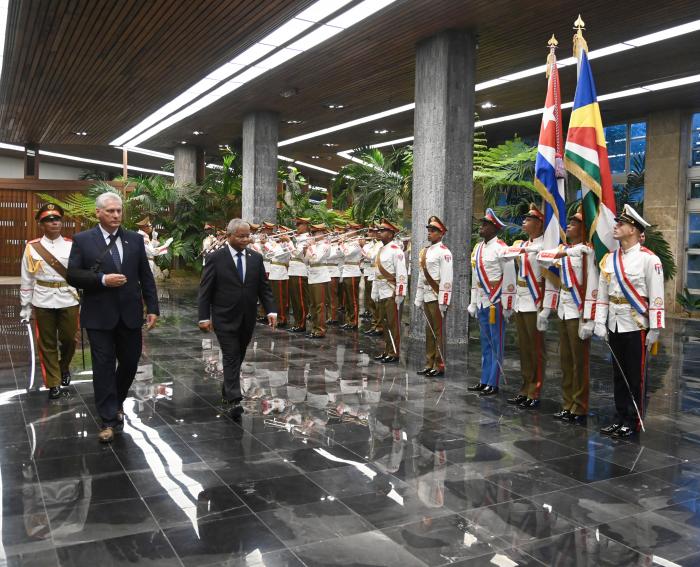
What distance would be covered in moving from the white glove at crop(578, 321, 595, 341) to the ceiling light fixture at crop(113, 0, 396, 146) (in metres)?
5.20

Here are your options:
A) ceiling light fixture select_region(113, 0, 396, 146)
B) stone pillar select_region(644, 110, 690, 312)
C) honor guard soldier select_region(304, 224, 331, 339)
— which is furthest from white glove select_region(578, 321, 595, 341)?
stone pillar select_region(644, 110, 690, 312)

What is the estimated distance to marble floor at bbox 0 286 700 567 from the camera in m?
3.35

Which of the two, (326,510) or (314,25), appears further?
(314,25)

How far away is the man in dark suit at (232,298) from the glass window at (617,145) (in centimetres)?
1403

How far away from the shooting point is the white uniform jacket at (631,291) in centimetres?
517

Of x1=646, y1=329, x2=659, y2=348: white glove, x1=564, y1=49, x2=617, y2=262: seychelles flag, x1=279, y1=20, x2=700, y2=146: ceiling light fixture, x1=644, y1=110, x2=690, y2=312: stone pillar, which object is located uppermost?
x1=279, y1=20, x2=700, y2=146: ceiling light fixture

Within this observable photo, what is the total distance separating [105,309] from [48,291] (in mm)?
1573

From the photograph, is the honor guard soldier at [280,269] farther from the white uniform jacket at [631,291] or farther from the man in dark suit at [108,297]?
the white uniform jacket at [631,291]

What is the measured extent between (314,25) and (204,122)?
28.1 ft

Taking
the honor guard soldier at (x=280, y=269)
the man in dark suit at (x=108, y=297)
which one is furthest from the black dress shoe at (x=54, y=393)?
the honor guard soldier at (x=280, y=269)

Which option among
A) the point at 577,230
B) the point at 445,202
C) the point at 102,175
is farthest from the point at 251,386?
the point at 102,175

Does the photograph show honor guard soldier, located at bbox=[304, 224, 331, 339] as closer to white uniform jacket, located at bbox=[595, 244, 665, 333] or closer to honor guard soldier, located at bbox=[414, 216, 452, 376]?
honor guard soldier, located at bbox=[414, 216, 452, 376]

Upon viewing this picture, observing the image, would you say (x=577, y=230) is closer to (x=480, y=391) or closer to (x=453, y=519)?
(x=480, y=391)

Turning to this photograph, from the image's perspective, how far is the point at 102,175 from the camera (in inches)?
1259
